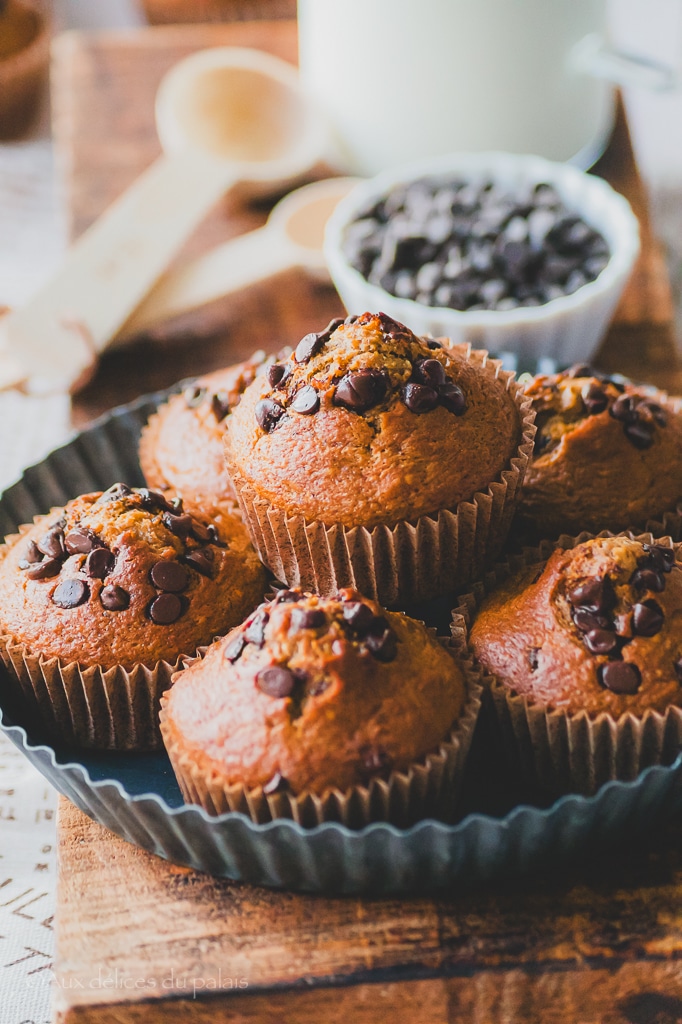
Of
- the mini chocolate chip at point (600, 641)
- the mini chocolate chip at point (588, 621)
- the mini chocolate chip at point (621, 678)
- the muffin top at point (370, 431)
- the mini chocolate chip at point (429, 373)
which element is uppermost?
the mini chocolate chip at point (429, 373)

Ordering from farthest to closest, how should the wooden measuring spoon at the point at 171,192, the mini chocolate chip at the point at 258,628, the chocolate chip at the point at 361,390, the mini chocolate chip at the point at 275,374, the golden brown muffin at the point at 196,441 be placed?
the wooden measuring spoon at the point at 171,192
the golden brown muffin at the point at 196,441
the mini chocolate chip at the point at 275,374
the chocolate chip at the point at 361,390
the mini chocolate chip at the point at 258,628

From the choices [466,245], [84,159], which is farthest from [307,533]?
[84,159]

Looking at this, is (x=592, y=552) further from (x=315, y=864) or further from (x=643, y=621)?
(x=315, y=864)

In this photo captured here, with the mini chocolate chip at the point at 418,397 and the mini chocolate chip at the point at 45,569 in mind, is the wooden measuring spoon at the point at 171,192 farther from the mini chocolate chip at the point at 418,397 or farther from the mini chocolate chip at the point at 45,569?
the mini chocolate chip at the point at 418,397

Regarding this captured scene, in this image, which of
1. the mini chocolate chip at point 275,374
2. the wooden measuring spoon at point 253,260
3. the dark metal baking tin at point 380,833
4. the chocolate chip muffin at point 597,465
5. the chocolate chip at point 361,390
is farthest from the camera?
the wooden measuring spoon at point 253,260

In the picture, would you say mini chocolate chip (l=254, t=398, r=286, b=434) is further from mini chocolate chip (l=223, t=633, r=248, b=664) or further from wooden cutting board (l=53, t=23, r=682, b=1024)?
wooden cutting board (l=53, t=23, r=682, b=1024)

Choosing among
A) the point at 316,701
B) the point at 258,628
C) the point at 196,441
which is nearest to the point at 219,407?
the point at 196,441

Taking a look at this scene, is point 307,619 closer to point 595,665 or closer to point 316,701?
point 316,701

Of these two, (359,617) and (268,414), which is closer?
(359,617)

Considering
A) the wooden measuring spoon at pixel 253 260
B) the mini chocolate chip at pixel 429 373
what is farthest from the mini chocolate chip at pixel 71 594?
the wooden measuring spoon at pixel 253 260
